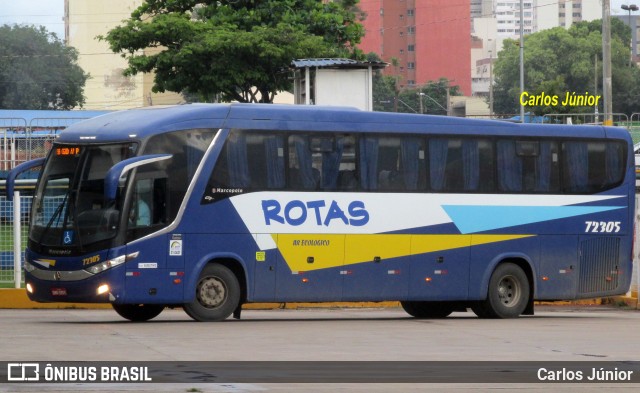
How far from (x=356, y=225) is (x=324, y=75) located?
12247 millimetres

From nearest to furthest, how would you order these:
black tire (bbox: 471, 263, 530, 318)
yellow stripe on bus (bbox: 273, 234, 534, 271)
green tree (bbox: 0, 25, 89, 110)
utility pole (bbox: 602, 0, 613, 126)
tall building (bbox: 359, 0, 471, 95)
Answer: yellow stripe on bus (bbox: 273, 234, 534, 271) < black tire (bbox: 471, 263, 530, 318) < utility pole (bbox: 602, 0, 613, 126) < green tree (bbox: 0, 25, 89, 110) < tall building (bbox: 359, 0, 471, 95)

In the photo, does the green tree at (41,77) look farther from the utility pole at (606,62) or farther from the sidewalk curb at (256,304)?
the sidewalk curb at (256,304)

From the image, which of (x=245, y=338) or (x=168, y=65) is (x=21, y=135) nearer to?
(x=168, y=65)

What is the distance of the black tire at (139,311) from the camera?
21359mm

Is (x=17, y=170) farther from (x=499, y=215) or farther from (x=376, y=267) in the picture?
(x=499, y=215)

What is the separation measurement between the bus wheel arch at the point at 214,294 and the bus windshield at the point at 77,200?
1685 millimetres

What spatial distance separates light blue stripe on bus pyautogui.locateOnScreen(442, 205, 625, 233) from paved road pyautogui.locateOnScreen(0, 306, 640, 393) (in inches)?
63.0

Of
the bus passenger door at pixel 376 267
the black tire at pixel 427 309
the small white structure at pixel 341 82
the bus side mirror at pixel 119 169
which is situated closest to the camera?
the bus side mirror at pixel 119 169

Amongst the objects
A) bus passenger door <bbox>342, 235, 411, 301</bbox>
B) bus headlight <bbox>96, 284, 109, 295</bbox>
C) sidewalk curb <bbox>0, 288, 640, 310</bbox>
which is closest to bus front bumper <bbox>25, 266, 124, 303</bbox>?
bus headlight <bbox>96, 284, 109, 295</bbox>

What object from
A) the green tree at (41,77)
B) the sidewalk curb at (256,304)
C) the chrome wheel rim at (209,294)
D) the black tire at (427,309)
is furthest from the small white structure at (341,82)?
the green tree at (41,77)

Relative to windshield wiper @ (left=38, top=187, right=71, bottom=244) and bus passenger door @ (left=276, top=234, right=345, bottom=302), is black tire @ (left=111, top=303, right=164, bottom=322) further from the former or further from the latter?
bus passenger door @ (left=276, top=234, right=345, bottom=302)

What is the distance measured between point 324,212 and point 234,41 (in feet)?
96.1

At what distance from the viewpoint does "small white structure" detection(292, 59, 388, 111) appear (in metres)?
33.4

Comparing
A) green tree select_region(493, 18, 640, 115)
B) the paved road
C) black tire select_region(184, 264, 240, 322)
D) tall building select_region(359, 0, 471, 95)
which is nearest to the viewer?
the paved road
